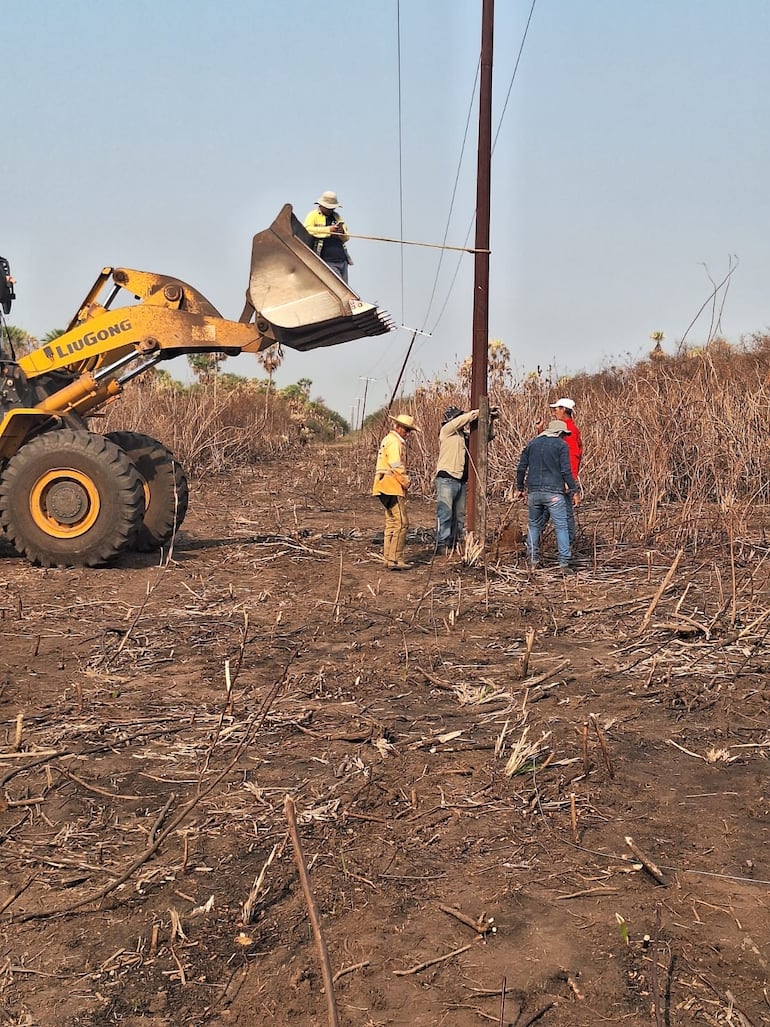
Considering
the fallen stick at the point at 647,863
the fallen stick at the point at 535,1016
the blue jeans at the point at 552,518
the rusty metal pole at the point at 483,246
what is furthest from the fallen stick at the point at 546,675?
the rusty metal pole at the point at 483,246

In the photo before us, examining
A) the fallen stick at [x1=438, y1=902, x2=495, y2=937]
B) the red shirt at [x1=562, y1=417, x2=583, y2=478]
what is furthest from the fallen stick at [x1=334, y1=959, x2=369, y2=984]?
the red shirt at [x1=562, y1=417, x2=583, y2=478]

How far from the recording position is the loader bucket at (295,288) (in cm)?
987

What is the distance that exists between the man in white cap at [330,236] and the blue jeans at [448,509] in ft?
7.91

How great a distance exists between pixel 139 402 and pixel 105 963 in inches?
655

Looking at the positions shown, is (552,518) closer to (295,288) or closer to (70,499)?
(295,288)

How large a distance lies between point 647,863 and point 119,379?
798 centimetres

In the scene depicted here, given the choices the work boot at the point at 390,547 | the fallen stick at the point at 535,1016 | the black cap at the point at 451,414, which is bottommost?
the fallen stick at the point at 535,1016

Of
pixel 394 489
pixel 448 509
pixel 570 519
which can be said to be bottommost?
pixel 570 519

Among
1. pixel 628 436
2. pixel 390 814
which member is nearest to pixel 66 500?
pixel 390 814

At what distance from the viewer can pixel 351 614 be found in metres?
8.18

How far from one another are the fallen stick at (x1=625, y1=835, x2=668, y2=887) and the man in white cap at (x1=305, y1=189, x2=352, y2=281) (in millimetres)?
7181

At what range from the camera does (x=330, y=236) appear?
10.1 metres

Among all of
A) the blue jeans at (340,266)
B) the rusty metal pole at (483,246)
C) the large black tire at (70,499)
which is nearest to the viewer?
the large black tire at (70,499)

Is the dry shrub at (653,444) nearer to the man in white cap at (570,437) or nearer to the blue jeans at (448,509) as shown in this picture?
the man in white cap at (570,437)
